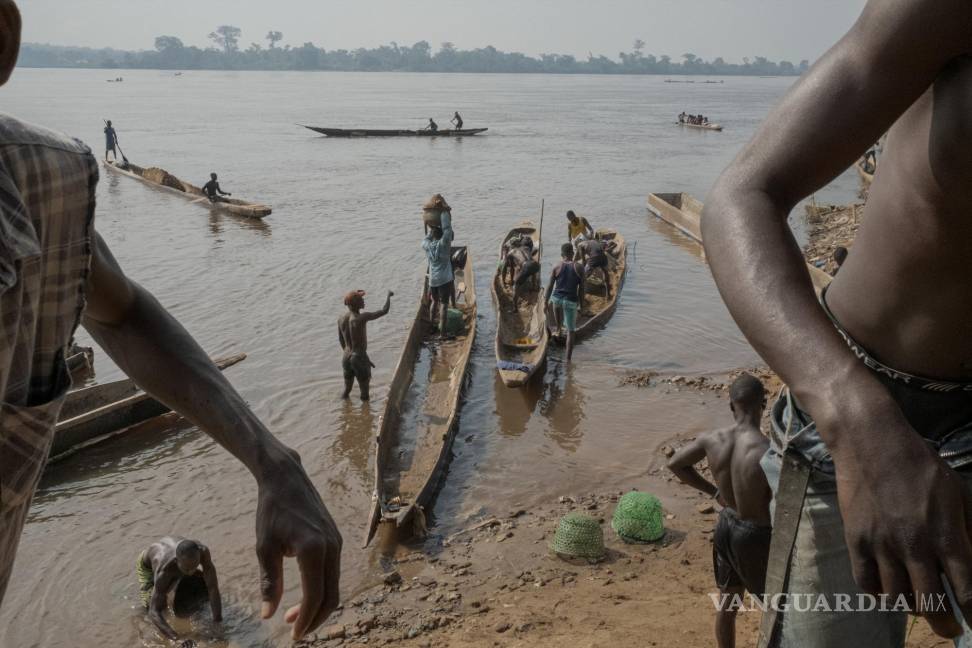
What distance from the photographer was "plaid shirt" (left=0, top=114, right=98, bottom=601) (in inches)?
40.3

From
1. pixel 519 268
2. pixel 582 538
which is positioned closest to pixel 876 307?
pixel 582 538

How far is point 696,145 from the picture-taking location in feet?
157

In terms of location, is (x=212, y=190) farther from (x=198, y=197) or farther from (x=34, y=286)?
(x=34, y=286)

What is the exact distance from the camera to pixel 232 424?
151 cm

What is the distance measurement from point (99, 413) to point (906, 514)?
29.8 ft

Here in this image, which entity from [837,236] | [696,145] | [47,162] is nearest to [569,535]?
[47,162]

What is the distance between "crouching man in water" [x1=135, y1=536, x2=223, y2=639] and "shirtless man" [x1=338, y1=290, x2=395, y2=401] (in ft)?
12.6

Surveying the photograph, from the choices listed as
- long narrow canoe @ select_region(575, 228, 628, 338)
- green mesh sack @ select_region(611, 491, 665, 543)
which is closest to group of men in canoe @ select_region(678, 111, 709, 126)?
long narrow canoe @ select_region(575, 228, 628, 338)

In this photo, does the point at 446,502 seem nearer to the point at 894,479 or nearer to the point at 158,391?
the point at 158,391

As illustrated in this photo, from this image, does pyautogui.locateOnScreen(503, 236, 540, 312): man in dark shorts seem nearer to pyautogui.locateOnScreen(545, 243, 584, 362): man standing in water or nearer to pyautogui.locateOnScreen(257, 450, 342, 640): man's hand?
pyautogui.locateOnScreen(545, 243, 584, 362): man standing in water

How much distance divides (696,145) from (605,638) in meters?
46.5

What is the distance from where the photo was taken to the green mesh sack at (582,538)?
6199 mm

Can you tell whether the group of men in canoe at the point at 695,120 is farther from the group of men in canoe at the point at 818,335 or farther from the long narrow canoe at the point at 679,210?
the group of men in canoe at the point at 818,335

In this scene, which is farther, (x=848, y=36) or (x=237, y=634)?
(x=237, y=634)
